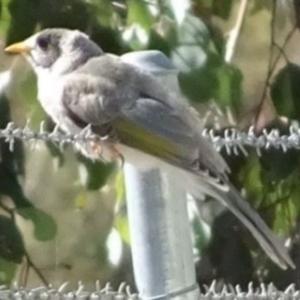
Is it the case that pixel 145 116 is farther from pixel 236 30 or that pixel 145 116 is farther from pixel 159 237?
pixel 236 30

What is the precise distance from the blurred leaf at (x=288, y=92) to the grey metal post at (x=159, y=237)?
718mm

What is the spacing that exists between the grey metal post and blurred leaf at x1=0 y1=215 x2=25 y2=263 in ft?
2.26

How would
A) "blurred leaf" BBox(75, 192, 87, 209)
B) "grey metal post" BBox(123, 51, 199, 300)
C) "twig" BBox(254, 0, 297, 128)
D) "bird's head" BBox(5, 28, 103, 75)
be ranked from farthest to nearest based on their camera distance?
"blurred leaf" BBox(75, 192, 87, 209)
"twig" BBox(254, 0, 297, 128)
"bird's head" BBox(5, 28, 103, 75)
"grey metal post" BBox(123, 51, 199, 300)

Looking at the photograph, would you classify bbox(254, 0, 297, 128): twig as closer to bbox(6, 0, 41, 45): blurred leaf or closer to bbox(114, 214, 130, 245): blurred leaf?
bbox(114, 214, 130, 245): blurred leaf

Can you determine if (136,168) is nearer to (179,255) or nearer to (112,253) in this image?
(179,255)

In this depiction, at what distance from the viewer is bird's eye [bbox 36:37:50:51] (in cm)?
139

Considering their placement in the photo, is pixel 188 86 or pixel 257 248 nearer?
pixel 188 86

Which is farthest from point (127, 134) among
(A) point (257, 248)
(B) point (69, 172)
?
(B) point (69, 172)

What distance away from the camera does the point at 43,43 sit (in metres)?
1.39

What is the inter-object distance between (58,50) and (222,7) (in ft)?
1.89

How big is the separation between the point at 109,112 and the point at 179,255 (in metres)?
0.20

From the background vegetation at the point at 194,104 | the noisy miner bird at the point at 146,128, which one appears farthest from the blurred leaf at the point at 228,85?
the noisy miner bird at the point at 146,128

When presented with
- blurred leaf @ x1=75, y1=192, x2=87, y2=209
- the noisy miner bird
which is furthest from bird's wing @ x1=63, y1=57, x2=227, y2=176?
blurred leaf @ x1=75, y1=192, x2=87, y2=209

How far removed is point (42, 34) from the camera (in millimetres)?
1387
